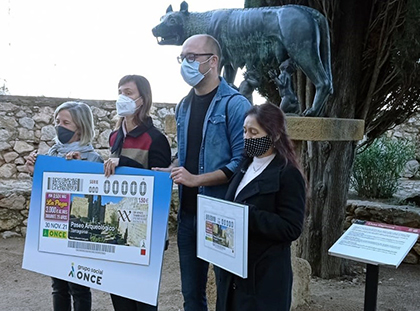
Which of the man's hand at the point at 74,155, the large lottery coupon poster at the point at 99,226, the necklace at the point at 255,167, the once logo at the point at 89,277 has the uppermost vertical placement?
the necklace at the point at 255,167

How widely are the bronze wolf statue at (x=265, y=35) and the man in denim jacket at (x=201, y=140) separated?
62 cm

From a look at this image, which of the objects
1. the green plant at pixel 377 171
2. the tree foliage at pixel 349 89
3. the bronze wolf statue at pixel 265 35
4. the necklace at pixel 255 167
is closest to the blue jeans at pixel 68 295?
the necklace at pixel 255 167

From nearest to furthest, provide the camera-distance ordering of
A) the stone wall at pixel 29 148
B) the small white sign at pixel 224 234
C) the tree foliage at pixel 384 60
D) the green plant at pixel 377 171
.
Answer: the small white sign at pixel 224 234 < the tree foliage at pixel 384 60 < the stone wall at pixel 29 148 < the green plant at pixel 377 171

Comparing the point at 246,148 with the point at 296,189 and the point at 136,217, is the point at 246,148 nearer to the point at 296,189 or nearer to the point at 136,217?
the point at 296,189

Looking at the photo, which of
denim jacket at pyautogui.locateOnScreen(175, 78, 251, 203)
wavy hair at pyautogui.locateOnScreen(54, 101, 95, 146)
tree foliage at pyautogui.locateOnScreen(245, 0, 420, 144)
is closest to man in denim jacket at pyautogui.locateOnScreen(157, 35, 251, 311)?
denim jacket at pyautogui.locateOnScreen(175, 78, 251, 203)

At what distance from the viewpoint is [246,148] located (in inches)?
74.5

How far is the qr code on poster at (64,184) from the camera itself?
236 centimetres

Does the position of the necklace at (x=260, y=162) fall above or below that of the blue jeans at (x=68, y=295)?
above

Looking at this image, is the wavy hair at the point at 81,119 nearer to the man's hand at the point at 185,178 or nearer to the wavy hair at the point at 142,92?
the wavy hair at the point at 142,92

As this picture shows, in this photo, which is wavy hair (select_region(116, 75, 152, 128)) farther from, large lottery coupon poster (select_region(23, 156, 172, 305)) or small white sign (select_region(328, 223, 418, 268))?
small white sign (select_region(328, 223, 418, 268))

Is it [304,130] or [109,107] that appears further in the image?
[109,107]

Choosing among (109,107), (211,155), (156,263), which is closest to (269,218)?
(211,155)

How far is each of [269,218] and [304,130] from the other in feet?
3.33

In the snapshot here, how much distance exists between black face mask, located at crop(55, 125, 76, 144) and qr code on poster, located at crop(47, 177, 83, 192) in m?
0.23
